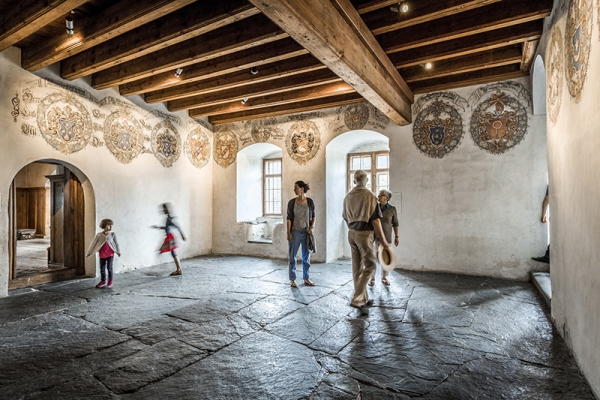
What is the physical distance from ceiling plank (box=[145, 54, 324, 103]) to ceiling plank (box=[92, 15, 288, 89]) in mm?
860

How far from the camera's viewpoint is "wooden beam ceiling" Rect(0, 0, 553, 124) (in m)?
3.30

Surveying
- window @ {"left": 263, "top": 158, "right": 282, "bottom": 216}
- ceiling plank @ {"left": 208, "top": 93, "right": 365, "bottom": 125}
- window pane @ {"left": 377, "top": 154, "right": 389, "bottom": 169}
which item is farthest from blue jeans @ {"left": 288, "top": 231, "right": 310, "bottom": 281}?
window @ {"left": 263, "top": 158, "right": 282, "bottom": 216}

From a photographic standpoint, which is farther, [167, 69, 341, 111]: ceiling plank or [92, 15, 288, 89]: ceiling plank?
[167, 69, 341, 111]: ceiling plank

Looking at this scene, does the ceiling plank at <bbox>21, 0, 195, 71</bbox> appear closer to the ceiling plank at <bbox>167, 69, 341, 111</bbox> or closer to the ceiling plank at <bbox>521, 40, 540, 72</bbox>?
the ceiling plank at <bbox>167, 69, 341, 111</bbox>

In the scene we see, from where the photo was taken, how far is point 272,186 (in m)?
9.09

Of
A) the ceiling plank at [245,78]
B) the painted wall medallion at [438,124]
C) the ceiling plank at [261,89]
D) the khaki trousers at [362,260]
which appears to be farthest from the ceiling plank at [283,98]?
the khaki trousers at [362,260]

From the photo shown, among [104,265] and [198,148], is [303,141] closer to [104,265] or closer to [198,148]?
[198,148]

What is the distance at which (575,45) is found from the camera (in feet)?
8.11

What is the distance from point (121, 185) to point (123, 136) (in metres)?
0.91

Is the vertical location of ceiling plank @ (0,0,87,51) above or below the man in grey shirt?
above

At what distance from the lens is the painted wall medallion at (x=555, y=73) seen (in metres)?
2.99

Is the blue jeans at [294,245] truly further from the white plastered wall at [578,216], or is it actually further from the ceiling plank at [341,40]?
the white plastered wall at [578,216]

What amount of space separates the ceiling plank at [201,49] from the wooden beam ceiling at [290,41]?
14 mm

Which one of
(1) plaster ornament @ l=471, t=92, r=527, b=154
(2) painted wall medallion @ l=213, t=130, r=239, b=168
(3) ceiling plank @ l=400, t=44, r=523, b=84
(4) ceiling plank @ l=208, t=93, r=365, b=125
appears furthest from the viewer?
(2) painted wall medallion @ l=213, t=130, r=239, b=168
